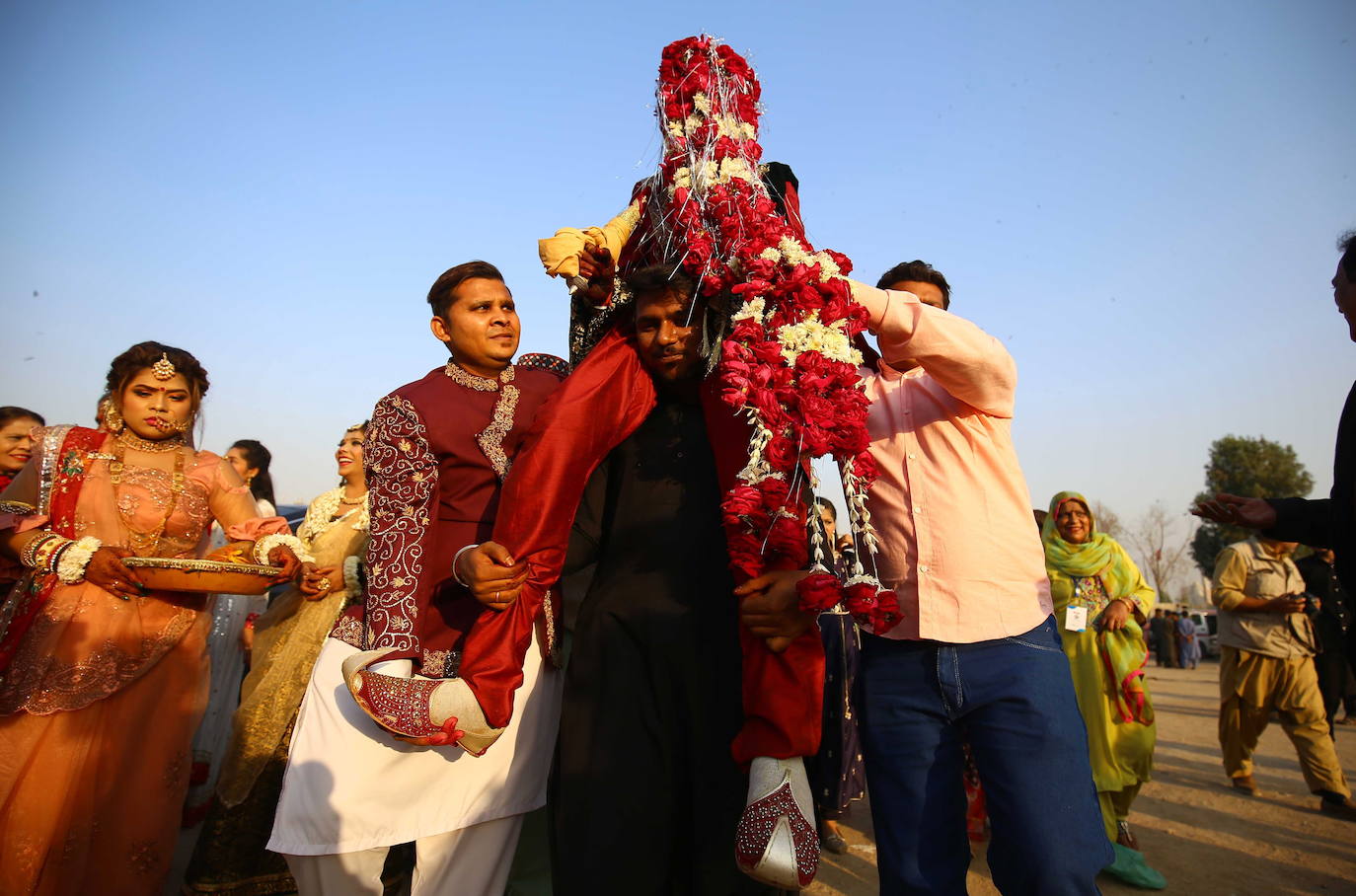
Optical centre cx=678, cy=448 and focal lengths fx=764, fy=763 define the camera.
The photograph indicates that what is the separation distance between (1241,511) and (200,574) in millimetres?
4369

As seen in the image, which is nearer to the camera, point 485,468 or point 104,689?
point 485,468

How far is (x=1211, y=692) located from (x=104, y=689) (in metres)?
18.8

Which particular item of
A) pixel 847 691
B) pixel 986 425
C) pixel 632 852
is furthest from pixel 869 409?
pixel 847 691

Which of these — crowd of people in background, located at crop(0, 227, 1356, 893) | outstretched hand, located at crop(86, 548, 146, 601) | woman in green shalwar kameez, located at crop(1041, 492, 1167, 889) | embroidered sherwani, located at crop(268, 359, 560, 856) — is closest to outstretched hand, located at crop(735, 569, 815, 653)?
crowd of people in background, located at crop(0, 227, 1356, 893)

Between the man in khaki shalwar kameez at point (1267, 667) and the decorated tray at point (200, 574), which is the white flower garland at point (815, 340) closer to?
the decorated tray at point (200, 574)

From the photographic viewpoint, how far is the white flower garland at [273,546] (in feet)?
11.8

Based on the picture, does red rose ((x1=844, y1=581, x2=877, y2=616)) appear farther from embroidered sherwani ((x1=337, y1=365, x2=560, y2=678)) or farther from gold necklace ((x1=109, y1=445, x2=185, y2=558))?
gold necklace ((x1=109, y1=445, x2=185, y2=558))

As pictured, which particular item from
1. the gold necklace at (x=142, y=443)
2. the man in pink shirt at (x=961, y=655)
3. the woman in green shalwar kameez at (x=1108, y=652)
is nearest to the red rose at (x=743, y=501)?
the man in pink shirt at (x=961, y=655)

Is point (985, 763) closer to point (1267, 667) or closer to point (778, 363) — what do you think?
point (778, 363)

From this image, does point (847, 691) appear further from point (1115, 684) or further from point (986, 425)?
point (986, 425)

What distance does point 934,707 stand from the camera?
7.63 feet

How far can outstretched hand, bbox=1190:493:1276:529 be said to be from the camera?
116 inches

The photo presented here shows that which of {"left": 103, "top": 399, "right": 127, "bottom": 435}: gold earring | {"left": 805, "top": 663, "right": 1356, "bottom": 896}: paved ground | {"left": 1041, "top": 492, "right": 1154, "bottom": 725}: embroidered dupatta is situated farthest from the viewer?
{"left": 1041, "top": 492, "right": 1154, "bottom": 725}: embroidered dupatta

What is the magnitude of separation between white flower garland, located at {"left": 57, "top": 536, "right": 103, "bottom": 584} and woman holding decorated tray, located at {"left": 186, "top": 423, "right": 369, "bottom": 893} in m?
0.91
